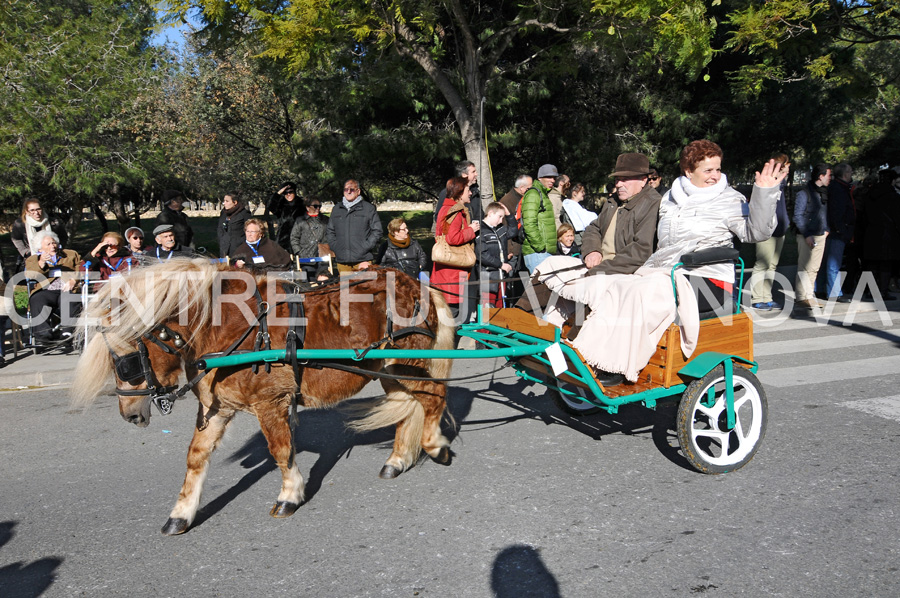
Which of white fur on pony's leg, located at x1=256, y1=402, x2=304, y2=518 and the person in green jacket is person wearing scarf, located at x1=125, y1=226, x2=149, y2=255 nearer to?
the person in green jacket

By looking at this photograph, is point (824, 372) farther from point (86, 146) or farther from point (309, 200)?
point (86, 146)

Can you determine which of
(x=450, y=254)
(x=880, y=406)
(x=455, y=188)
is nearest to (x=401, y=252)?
(x=450, y=254)

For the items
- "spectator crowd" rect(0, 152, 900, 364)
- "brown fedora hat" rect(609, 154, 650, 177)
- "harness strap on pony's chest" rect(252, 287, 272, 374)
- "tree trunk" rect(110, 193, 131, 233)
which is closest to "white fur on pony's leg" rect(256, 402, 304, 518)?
"harness strap on pony's chest" rect(252, 287, 272, 374)

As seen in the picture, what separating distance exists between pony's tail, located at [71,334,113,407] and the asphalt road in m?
0.88

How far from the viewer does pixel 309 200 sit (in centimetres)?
1109

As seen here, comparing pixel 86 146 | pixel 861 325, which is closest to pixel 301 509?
pixel 861 325

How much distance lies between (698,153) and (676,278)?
96cm

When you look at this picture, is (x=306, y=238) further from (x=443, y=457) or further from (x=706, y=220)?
(x=706, y=220)

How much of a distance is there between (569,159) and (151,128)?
10.8 metres

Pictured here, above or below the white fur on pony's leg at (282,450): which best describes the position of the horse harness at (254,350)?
above

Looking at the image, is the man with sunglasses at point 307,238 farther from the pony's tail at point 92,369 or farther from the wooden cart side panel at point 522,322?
the pony's tail at point 92,369

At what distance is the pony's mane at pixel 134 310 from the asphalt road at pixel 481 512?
3.29ft

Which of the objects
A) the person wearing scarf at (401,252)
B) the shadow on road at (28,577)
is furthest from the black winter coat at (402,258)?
the shadow on road at (28,577)

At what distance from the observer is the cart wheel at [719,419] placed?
4465 mm
